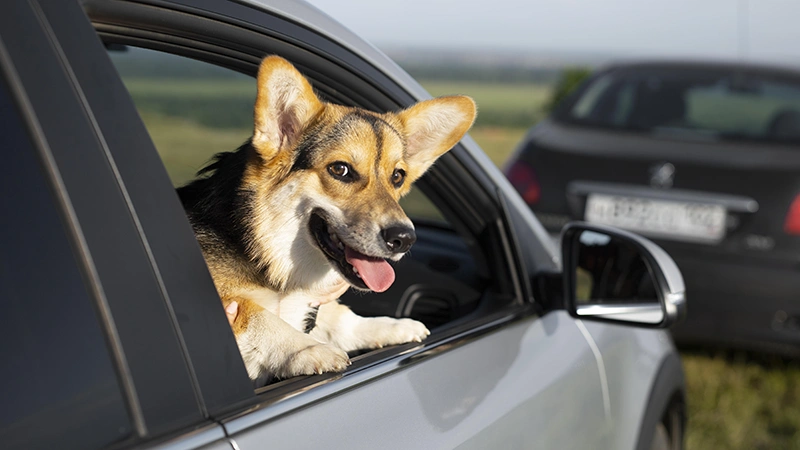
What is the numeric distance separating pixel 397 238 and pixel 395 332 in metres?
0.24

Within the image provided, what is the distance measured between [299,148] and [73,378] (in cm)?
110

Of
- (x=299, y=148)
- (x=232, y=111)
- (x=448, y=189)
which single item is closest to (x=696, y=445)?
(x=448, y=189)

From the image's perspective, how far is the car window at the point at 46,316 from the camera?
1.13 metres

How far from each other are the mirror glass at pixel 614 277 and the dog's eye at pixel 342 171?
725 millimetres

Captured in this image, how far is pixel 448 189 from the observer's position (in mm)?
2320

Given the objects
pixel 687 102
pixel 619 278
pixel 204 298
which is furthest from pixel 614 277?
pixel 687 102

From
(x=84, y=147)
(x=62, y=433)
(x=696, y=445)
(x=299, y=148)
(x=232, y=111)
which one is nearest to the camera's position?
(x=62, y=433)

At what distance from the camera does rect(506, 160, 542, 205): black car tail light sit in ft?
18.7

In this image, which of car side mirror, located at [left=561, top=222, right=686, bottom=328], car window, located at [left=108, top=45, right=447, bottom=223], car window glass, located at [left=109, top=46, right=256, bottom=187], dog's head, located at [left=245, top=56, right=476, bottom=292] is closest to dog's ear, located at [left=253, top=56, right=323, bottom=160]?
dog's head, located at [left=245, top=56, right=476, bottom=292]

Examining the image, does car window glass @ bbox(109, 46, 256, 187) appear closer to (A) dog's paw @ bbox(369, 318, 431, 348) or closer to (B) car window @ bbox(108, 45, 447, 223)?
(B) car window @ bbox(108, 45, 447, 223)

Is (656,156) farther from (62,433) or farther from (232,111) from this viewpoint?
(232,111)

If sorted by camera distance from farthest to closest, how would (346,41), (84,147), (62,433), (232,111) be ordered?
(232,111) → (346,41) → (84,147) → (62,433)

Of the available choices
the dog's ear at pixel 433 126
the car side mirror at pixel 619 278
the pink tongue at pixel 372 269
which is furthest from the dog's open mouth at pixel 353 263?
the car side mirror at pixel 619 278

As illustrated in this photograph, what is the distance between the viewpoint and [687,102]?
21.0ft
